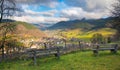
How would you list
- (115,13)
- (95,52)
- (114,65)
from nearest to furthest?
(114,65)
(95,52)
(115,13)

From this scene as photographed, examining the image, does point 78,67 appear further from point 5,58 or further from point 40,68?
point 5,58

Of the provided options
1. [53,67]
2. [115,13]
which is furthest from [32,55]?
[115,13]

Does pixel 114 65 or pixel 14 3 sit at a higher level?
pixel 14 3

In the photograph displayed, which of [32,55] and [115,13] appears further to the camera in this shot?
[115,13]

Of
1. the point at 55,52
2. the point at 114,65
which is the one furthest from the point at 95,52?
the point at 114,65

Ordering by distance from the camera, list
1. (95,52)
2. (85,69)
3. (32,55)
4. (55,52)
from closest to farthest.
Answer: (85,69)
(32,55)
(55,52)
(95,52)

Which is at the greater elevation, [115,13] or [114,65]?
[115,13]

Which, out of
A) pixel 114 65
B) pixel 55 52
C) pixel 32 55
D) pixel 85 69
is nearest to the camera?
pixel 85 69

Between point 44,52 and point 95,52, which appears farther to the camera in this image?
point 95,52

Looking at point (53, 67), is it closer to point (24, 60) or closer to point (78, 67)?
point (78, 67)
